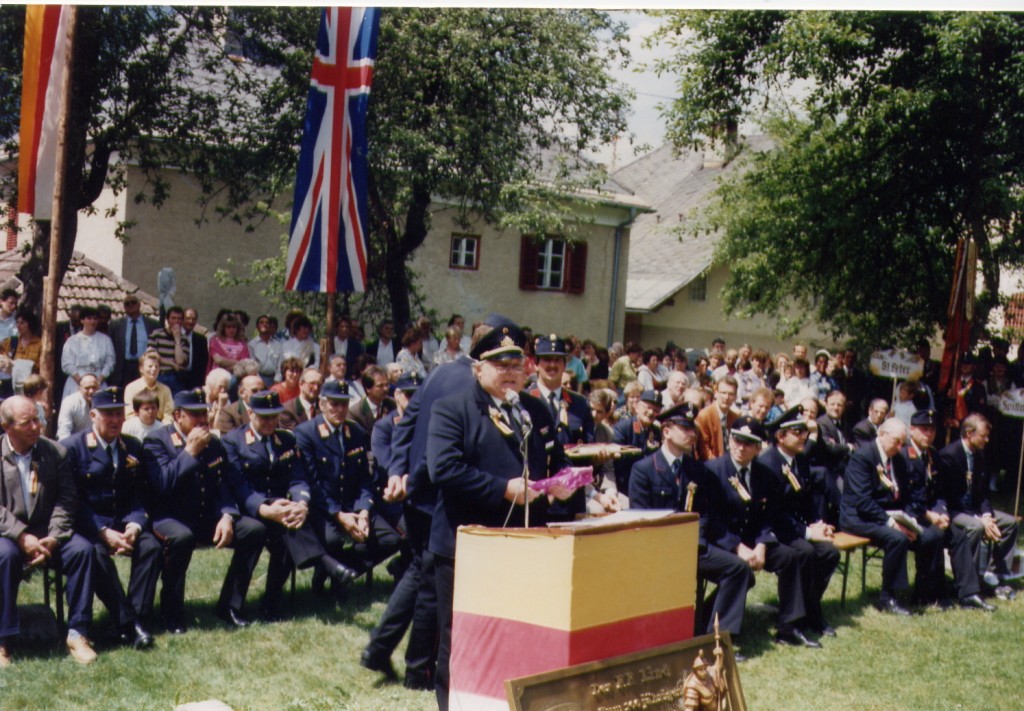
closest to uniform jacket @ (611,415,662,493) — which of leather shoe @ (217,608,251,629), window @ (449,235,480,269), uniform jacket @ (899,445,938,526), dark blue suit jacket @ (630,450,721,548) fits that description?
dark blue suit jacket @ (630,450,721,548)

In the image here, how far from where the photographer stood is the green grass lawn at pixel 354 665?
514 cm

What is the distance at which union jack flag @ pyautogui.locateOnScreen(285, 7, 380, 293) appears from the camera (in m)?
7.82

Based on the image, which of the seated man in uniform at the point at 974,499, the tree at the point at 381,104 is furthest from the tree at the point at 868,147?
the seated man in uniform at the point at 974,499

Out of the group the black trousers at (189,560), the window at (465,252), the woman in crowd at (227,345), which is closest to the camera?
the black trousers at (189,560)

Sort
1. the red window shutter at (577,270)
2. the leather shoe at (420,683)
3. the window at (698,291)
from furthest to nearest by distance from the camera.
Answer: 1. the window at (698,291)
2. the red window shutter at (577,270)
3. the leather shoe at (420,683)

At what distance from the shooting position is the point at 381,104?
13039 mm

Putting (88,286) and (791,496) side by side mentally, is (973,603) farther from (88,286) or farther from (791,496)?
(88,286)

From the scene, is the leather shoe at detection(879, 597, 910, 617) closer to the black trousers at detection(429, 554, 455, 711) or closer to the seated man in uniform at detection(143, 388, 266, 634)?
the black trousers at detection(429, 554, 455, 711)

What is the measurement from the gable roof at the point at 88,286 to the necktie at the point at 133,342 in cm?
396

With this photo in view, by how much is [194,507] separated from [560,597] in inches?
144

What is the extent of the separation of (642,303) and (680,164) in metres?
7.56

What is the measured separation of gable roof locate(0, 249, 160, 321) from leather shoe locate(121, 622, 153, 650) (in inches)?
374

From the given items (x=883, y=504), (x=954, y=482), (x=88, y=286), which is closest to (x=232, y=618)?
(x=883, y=504)

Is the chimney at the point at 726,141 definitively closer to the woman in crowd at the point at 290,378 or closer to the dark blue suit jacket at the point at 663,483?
the woman in crowd at the point at 290,378
